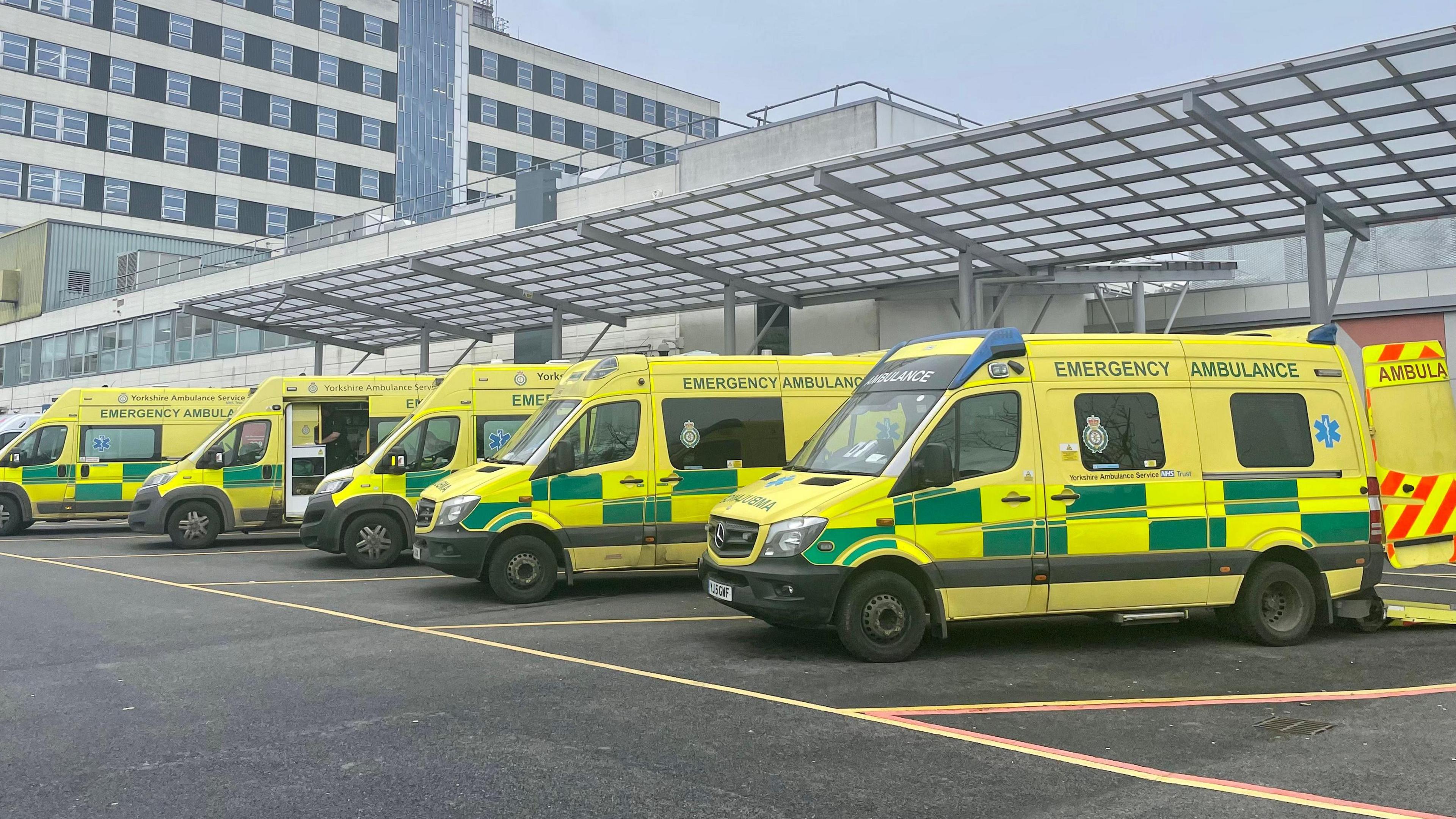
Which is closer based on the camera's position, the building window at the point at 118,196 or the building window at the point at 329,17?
the building window at the point at 118,196

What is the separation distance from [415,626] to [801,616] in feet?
11.5

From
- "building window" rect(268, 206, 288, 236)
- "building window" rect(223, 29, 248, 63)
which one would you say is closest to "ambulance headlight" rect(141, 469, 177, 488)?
"building window" rect(268, 206, 288, 236)

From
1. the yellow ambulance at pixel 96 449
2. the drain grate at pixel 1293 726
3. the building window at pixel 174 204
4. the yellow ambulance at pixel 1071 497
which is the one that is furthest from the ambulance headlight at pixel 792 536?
the building window at pixel 174 204

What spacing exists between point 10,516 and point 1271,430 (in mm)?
20024

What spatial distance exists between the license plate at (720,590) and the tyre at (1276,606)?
380 centimetres

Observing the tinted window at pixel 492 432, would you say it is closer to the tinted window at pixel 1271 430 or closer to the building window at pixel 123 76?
the tinted window at pixel 1271 430

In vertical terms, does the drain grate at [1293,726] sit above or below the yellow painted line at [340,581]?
below

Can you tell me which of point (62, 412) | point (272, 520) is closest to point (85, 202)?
point (62, 412)

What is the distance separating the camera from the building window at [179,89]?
48531 mm

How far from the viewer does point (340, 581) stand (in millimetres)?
11969

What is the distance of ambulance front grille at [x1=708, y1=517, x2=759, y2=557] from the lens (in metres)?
7.50

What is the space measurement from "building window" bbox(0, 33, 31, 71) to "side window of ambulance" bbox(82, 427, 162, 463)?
35.1 meters

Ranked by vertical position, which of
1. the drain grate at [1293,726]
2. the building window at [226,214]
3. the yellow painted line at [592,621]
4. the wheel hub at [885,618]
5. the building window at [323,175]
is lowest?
the drain grate at [1293,726]

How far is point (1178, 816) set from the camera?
4.32 metres
